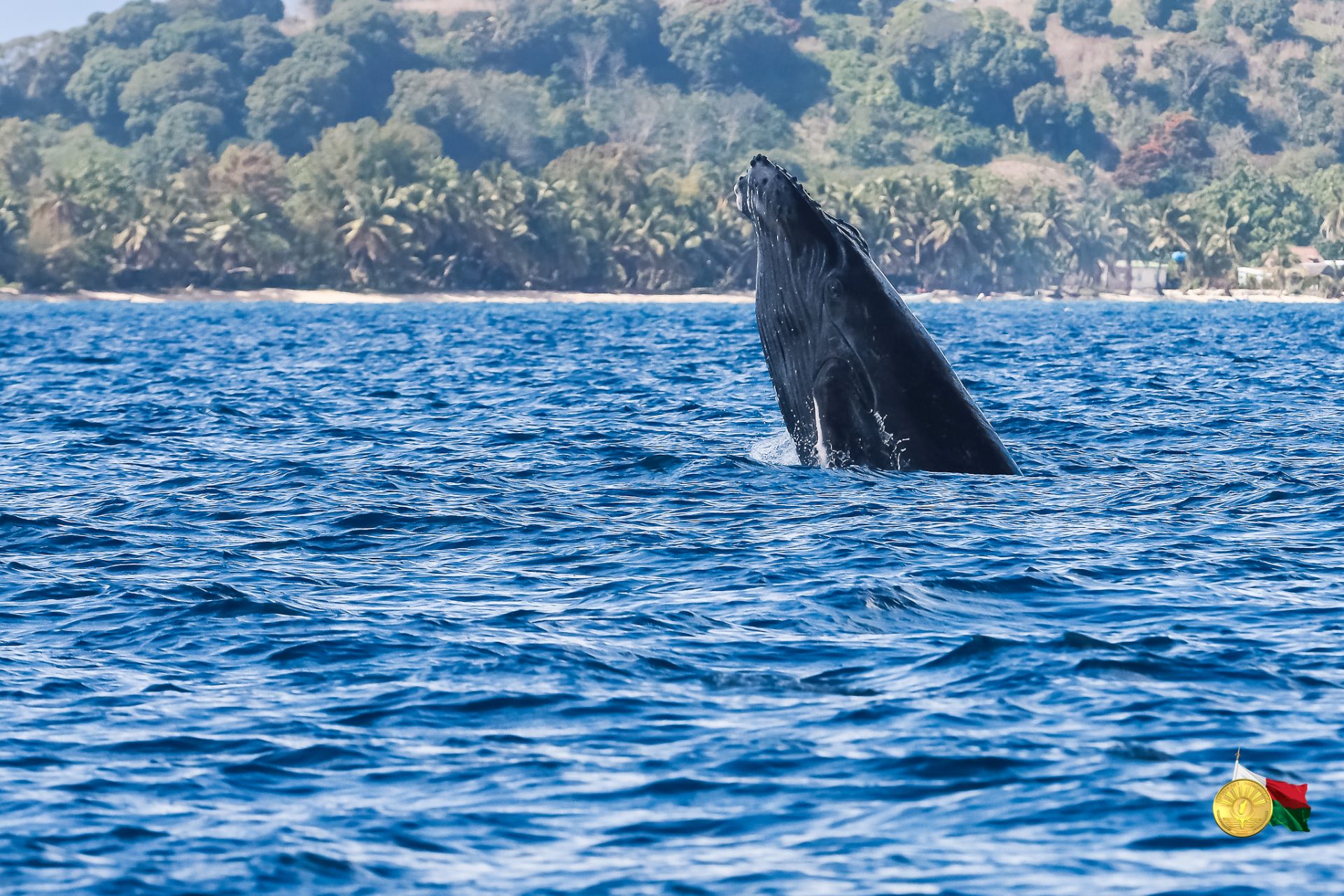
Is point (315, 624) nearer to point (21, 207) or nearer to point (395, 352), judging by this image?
point (395, 352)

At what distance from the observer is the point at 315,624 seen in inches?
450

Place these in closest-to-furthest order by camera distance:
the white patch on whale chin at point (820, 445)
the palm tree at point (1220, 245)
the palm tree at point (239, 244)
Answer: the white patch on whale chin at point (820, 445)
the palm tree at point (239, 244)
the palm tree at point (1220, 245)

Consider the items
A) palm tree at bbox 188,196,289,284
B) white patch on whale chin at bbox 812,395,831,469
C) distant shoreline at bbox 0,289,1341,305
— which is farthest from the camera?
palm tree at bbox 188,196,289,284

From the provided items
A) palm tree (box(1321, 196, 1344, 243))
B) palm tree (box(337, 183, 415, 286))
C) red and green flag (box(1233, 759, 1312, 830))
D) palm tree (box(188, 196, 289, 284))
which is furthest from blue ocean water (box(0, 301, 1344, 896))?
palm tree (box(1321, 196, 1344, 243))

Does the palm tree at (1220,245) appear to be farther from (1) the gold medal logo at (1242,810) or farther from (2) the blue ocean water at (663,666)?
(1) the gold medal logo at (1242,810)

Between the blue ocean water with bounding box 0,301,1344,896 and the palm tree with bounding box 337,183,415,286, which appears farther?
the palm tree with bounding box 337,183,415,286

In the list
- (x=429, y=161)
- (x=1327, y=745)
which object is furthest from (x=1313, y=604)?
(x=429, y=161)

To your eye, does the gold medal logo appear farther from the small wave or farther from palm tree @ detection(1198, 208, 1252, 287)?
palm tree @ detection(1198, 208, 1252, 287)

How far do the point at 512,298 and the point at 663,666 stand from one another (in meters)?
140

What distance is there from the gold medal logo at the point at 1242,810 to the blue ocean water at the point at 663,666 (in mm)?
80

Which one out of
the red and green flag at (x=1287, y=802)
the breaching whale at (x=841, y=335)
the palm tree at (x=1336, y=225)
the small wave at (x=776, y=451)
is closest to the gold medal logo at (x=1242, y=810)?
the red and green flag at (x=1287, y=802)

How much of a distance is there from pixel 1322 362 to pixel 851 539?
3107 centimetres

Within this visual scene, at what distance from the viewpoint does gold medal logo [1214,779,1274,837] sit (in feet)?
25.1

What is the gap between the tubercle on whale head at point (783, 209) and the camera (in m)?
15.1
